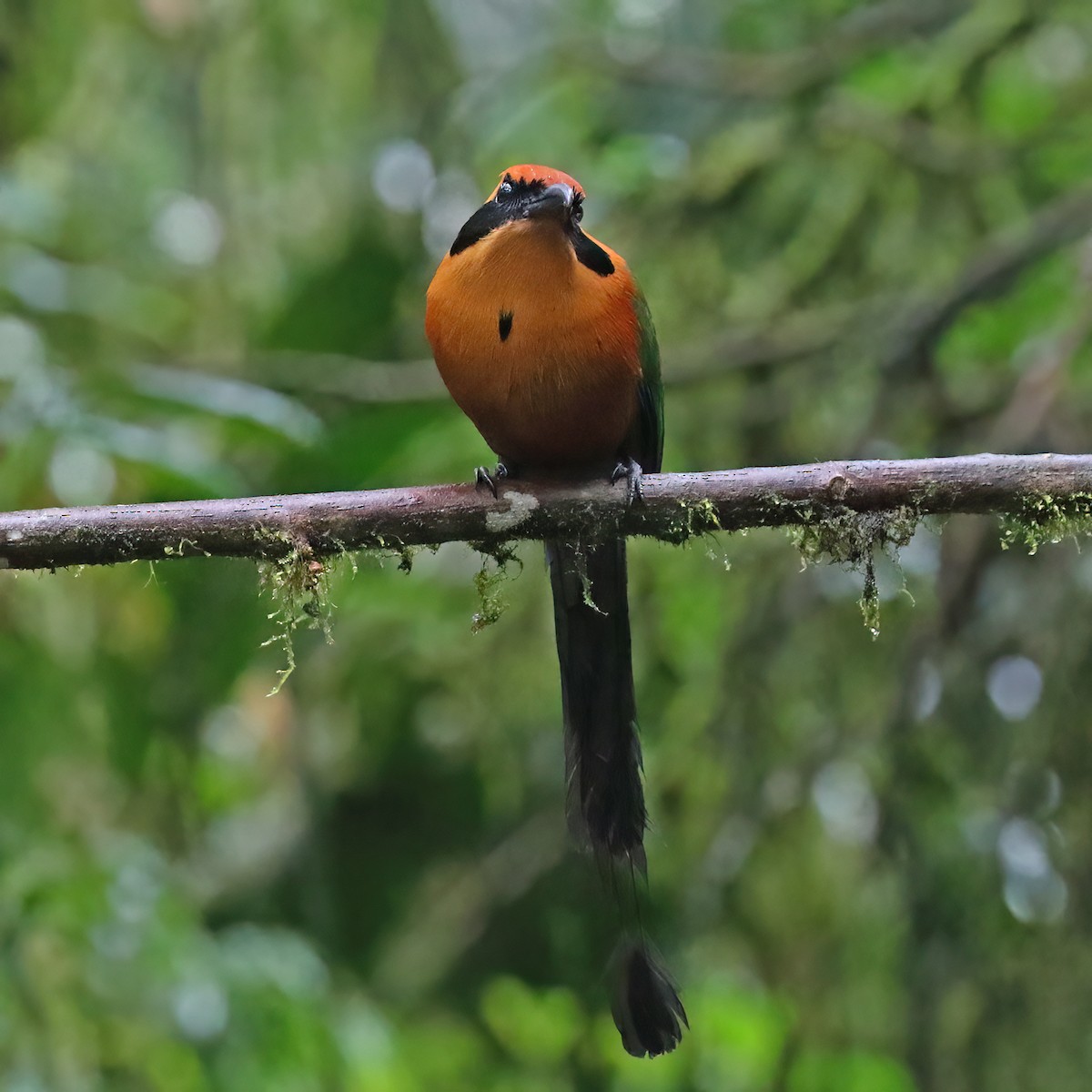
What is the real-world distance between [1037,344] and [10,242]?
3537 millimetres

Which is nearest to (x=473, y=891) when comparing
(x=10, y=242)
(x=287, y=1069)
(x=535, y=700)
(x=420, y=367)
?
(x=535, y=700)

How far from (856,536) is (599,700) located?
793 millimetres

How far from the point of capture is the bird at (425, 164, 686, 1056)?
9.54 feet

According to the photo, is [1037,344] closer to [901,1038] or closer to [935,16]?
[935,16]

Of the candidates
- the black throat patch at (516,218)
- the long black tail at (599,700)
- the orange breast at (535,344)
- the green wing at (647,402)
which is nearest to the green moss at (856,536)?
the long black tail at (599,700)

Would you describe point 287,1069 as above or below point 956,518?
below

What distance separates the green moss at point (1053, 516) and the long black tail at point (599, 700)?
84 centimetres

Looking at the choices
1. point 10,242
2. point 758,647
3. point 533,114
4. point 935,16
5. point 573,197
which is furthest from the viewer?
point 533,114

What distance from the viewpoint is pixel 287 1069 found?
3.21m

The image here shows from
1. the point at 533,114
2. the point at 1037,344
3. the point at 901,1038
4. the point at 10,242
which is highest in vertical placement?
the point at 533,114

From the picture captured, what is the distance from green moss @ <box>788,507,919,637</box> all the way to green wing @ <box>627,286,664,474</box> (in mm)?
822

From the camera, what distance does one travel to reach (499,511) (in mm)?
2436

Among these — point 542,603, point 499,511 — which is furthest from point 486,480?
point 542,603

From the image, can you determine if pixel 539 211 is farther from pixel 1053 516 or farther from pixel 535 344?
pixel 1053 516
